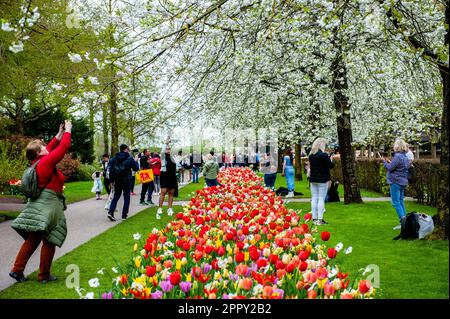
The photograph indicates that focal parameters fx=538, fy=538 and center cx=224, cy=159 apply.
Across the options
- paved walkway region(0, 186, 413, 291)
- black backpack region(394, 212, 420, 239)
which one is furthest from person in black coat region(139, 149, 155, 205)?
black backpack region(394, 212, 420, 239)

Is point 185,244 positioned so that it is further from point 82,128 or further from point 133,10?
point 82,128

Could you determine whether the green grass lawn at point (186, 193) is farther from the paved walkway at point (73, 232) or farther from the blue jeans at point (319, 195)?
Result: the blue jeans at point (319, 195)

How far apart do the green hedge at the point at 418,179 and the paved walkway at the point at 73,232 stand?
7.66 meters

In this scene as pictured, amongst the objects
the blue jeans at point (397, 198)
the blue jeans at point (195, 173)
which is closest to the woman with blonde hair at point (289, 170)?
the blue jeans at point (397, 198)

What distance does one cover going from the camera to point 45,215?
673 cm

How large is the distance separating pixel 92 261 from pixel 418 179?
466 inches

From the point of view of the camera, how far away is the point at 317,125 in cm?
2738

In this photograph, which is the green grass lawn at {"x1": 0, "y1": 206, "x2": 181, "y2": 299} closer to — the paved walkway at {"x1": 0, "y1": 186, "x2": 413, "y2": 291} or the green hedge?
the paved walkway at {"x1": 0, "y1": 186, "x2": 413, "y2": 291}

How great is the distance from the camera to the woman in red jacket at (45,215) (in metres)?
6.74

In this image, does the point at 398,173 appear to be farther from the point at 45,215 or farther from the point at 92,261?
the point at 45,215

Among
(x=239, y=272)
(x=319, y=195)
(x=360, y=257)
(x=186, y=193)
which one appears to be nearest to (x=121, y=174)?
(x=319, y=195)

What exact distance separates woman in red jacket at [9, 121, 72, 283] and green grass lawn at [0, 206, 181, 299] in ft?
0.92
